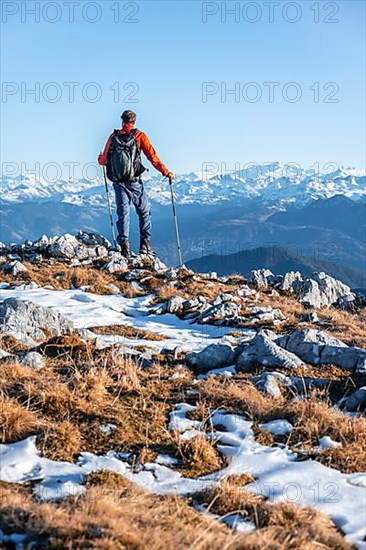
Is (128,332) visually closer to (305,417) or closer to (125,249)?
(305,417)

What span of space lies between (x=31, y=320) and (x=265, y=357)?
16.0 ft

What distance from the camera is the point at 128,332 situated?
42.6 ft

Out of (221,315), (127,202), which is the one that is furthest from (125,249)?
(221,315)

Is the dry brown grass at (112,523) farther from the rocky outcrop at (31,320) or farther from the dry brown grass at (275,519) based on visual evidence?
the rocky outcrop at (31,320)

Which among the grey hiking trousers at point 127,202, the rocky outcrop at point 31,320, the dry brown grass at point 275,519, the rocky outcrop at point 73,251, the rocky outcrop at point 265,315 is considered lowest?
the rocky outcrop at point 265,315

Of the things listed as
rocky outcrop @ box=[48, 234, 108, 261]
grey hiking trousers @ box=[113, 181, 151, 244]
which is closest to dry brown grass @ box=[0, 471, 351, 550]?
grey hiking trousers @ box=[113, 181, 151, 244]

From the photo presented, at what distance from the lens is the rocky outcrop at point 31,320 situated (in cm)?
1110

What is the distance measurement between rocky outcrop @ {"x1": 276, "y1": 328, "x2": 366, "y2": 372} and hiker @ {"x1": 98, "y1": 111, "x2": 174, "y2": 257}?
11893 mm

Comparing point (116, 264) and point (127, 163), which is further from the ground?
point (127, 163)

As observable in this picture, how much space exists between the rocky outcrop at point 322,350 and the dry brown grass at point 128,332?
299 centimetres

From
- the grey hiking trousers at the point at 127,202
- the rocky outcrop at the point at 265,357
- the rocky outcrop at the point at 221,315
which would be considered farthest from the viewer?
the grey hiking trousers at the point at 127,202

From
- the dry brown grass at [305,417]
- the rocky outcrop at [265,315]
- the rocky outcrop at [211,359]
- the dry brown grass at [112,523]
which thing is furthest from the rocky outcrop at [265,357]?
the rocky outcrop at [265,315]

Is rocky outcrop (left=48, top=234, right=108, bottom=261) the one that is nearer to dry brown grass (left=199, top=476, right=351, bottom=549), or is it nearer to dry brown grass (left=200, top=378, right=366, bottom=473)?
dry brown grass (left=200, top=378, right=366, bottom=473)

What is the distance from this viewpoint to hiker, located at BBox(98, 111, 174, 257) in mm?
20562
